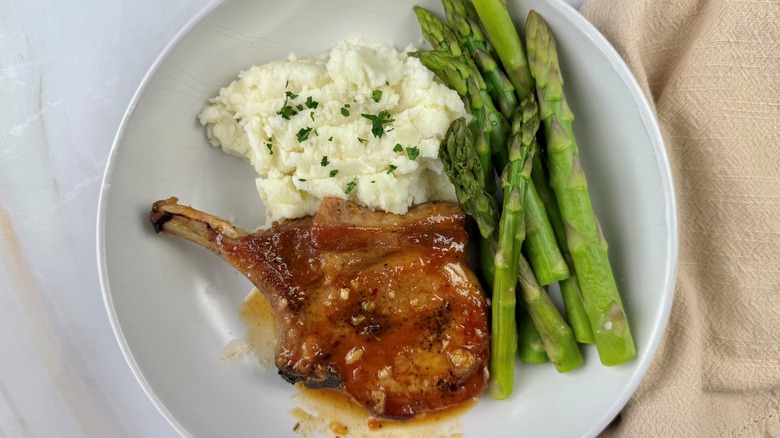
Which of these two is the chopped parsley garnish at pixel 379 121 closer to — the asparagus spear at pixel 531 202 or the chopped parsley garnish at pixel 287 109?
the chopped parsley garnish at pixel 287 109

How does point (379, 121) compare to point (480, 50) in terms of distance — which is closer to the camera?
point (379, 121)

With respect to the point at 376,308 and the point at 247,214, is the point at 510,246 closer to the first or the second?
the point at 376,308

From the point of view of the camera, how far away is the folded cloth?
373cm

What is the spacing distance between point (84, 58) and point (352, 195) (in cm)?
229

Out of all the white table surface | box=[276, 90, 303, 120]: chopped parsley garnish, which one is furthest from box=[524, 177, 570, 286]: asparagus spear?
the white table surface

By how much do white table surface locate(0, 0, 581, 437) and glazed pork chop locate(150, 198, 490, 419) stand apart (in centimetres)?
157

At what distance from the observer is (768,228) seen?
3.83 metres

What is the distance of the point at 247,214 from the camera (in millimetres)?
4281

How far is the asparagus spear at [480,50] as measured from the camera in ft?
12.3

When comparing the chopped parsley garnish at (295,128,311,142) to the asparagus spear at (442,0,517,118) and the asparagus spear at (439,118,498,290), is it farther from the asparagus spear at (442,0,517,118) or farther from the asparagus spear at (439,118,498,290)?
the asparagus spear at (442,0,517,118)

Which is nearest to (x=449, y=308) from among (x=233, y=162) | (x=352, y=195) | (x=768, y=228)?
(x=352, y=195)

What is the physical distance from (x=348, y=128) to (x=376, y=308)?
3.68 feet

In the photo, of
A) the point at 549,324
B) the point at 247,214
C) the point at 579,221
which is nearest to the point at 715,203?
the point at 579,221

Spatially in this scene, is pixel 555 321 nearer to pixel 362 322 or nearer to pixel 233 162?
pixel 362 322
